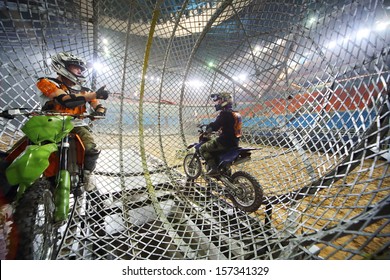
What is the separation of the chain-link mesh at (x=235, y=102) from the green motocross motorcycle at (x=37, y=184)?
276 mm

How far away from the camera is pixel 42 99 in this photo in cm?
140

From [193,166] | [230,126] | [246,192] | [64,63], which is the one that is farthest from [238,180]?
[64,63]

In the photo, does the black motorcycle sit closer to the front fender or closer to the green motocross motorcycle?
the green motocross motorcycle

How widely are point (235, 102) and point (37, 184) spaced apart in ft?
7.56

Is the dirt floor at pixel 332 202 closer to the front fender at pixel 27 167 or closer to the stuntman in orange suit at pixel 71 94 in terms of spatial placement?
the stuntman in orange suit at pixel 71 94

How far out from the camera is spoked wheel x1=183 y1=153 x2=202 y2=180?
243 centimetres

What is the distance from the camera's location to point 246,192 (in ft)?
5.56

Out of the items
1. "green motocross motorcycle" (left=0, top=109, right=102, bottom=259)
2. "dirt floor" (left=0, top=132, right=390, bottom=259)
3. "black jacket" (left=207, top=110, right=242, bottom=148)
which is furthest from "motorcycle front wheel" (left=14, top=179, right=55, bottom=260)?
"black jacket" (left=207, top=110, right=242, bottom=148)

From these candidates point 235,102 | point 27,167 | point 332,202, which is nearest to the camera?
point 27,167

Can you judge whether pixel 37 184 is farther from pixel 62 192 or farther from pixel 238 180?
pixel 238 180

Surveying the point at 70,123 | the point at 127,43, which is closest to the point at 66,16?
the point at 127,43

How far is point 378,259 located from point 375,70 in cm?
106

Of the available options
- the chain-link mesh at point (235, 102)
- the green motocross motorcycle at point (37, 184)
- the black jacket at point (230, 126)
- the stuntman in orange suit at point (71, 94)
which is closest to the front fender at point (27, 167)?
the green motocross motorcycle at point (37, 184)

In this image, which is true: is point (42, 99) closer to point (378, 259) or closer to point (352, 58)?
point (378, 259)
